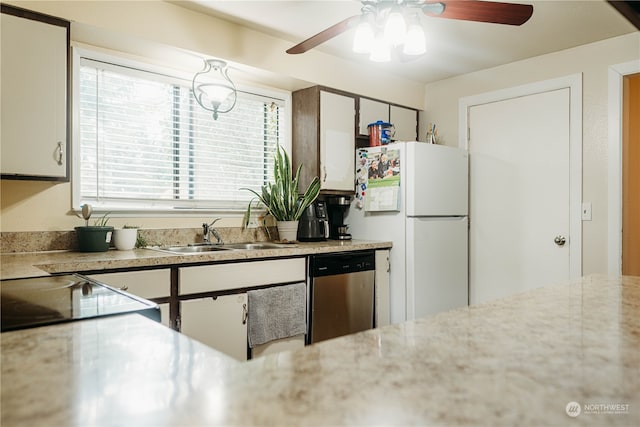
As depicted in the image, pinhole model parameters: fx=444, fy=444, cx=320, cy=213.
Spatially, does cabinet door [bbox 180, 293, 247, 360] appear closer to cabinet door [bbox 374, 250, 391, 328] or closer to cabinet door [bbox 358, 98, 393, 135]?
cabinet door [bbox 374, 250, 391, 328]

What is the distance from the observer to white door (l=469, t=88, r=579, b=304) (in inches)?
130

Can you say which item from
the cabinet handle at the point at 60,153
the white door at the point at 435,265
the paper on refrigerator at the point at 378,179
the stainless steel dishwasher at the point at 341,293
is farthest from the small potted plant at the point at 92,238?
the white door at the point at 435,265

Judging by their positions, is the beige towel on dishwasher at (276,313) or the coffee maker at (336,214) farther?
the coffee maker at (336,214)

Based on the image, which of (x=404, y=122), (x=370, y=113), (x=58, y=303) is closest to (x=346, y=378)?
(x=58, y=303)

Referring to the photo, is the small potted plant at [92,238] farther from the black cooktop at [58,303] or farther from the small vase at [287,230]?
the small vase at [287,230]

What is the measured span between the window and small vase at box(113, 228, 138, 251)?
0.79 ft

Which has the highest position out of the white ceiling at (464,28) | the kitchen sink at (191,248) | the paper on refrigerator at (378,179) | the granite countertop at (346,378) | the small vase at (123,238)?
the white ceiling at (464,28)

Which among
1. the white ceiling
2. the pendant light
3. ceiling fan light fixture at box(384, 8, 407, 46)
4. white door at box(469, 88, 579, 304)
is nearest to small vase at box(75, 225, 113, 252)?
the pendant light

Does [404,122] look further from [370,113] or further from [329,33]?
[329,33]

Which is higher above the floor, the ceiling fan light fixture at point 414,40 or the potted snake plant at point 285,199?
the ceiling fan light fixture at point 414,40

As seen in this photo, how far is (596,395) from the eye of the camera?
22.1 inches

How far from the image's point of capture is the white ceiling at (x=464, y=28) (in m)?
2.59

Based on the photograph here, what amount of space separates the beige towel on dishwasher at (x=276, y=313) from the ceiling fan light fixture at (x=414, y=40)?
4.94 feet

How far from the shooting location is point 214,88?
9.63ft
